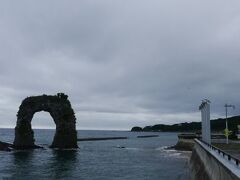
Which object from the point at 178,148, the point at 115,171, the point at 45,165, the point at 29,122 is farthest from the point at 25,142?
the point at 115,171

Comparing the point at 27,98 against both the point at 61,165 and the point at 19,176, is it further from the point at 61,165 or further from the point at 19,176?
the point at 19,176

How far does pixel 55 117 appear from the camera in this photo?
109 metres

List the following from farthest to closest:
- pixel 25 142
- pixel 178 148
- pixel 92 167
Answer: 1. pixel 25 142
2. pixel 178 148
3. pixel 92 167

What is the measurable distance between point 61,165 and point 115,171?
34.2 ft

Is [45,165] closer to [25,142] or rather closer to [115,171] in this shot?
[115,171]

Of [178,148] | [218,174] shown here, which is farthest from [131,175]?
[178,148]

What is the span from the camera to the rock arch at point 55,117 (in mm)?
106375

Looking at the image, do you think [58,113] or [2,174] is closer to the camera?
[2,174]

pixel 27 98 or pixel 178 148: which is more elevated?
pixel 27 98

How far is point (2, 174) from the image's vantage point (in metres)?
50.2

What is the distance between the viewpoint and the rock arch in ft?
349

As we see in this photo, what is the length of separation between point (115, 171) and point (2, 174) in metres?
13.5

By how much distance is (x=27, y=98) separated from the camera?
110 m

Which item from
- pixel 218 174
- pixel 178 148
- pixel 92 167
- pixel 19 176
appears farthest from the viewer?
pixel 178 148
